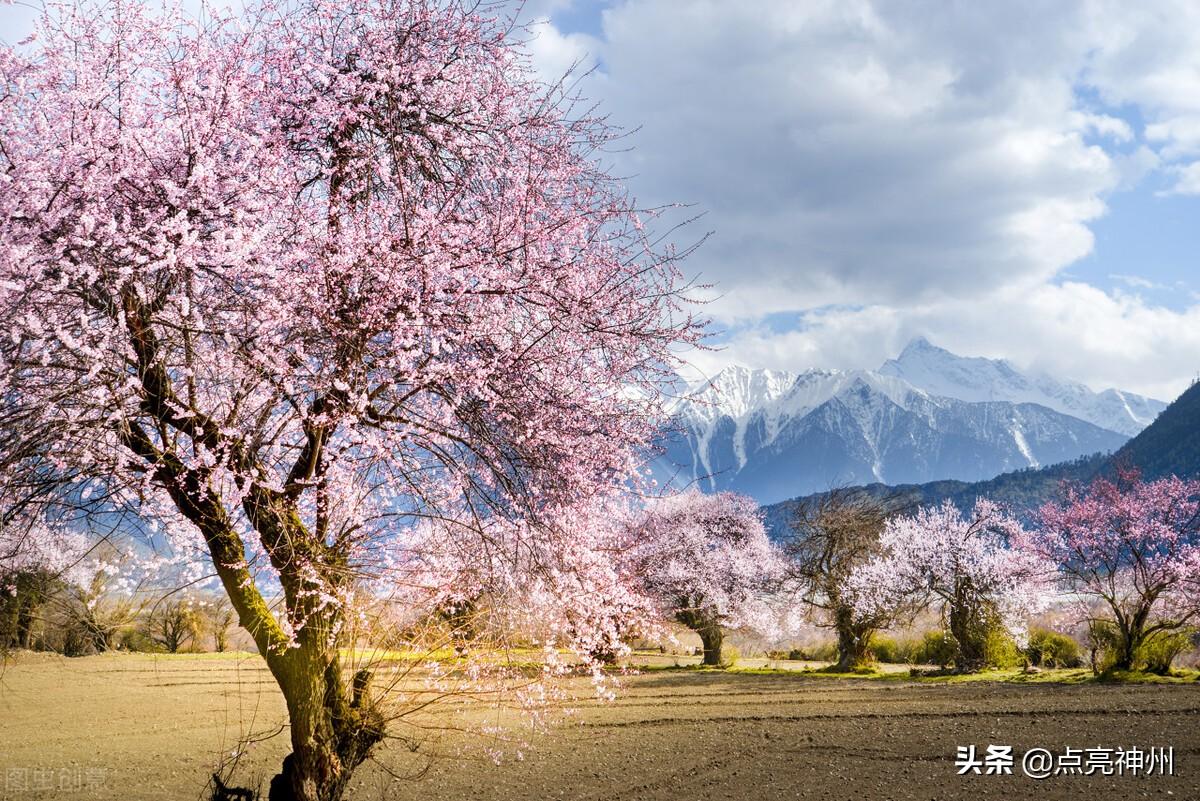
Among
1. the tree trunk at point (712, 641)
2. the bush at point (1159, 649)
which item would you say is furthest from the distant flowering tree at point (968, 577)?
the tree trunk at point (712, 641)

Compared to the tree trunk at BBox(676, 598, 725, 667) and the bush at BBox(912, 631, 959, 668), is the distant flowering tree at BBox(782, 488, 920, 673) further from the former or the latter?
the tree trunk at BBox(676, 598, 725, 667)

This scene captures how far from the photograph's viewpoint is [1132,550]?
22.0m

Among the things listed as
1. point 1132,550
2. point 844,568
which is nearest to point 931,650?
point 844,568

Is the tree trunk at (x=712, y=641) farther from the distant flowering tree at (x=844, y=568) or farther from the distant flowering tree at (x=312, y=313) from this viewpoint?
the distant flowering tree at (x=312, y=313)

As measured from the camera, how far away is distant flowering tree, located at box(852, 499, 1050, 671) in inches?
1001

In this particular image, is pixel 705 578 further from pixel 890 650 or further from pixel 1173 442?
pixel 1173 442

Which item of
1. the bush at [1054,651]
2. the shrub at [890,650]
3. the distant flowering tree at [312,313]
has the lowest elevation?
the shrub at [890,650]

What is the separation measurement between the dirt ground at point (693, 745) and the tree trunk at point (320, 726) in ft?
5.25

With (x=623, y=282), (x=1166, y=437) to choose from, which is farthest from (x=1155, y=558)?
(x=1166, y=437)

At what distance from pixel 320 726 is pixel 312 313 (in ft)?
14.4

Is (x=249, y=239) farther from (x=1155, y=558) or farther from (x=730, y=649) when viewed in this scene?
(x=730, y=649)

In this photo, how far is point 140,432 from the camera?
24.2 ft

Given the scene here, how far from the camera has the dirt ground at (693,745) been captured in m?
10.1

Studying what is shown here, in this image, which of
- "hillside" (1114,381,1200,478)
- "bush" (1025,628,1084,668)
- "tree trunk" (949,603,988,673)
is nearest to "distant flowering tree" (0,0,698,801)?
"tree trunk" (949,603,988,673)
